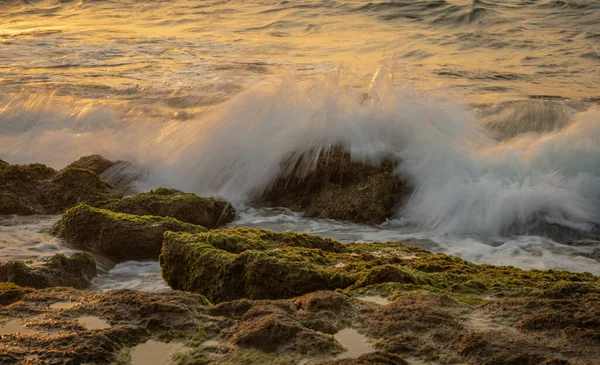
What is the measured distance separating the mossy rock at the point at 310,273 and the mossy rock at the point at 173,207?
1.60 meters

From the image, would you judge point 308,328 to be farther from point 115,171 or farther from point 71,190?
point 115,171

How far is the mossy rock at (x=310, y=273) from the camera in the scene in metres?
2.99

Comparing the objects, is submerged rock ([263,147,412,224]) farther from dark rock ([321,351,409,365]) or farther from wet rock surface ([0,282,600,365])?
dark rock ([321,351,409,365])

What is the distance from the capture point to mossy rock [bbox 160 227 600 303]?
118 inches

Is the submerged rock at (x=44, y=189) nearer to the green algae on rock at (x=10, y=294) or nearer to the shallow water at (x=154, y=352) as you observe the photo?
the green algae on rock at (x=10, y=294)

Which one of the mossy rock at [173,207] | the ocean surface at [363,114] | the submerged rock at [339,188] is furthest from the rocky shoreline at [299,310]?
the submerged rock at [339,188]

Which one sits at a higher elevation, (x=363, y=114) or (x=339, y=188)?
(x=363, y=114)

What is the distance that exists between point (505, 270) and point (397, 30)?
1233cm

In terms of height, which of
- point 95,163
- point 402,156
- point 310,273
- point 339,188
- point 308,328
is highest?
point 308,328

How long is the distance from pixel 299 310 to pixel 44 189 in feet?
13.3

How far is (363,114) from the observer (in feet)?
23.5

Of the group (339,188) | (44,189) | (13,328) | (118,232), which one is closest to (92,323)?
(13,328)

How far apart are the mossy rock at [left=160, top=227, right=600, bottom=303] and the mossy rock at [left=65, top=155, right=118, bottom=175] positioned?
3.52m

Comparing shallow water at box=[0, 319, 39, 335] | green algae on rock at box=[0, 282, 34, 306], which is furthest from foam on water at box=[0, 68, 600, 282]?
shallow water at box=[0, 319, 39, 335]
